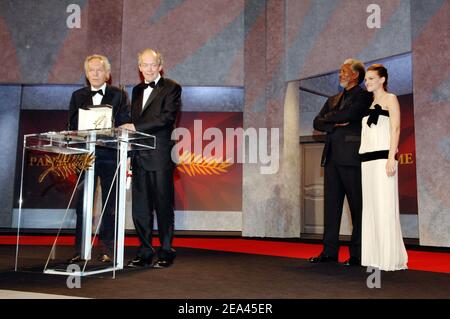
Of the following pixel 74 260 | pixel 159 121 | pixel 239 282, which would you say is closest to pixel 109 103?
pixel 159 121

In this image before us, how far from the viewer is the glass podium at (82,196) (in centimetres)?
296

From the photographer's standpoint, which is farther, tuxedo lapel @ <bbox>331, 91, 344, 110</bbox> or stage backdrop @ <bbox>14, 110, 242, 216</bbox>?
stage backdrop @ <bbox>14, 110, 242, 216</bbox>

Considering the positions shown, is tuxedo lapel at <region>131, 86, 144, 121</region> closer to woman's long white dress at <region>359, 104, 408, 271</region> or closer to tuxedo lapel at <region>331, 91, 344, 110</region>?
tuxedo lapel at <region>331, 91, 344, 110</region>

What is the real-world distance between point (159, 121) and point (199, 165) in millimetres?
4701

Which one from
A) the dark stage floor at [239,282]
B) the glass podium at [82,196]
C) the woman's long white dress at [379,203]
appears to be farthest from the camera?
the woman's long white dress at [379,203]

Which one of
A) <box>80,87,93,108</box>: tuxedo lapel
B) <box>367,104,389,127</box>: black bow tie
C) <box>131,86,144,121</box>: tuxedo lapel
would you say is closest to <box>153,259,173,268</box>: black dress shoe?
<box>131,86,144,121</box>: tuxedo lapel

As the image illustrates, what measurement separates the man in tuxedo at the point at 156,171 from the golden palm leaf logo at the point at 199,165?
4500 millimetres

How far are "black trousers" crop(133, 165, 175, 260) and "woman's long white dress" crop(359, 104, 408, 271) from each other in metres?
1.48

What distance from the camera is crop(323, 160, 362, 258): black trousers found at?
11.9 ft

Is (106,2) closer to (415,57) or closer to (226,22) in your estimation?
(226,22)

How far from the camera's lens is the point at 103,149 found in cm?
320

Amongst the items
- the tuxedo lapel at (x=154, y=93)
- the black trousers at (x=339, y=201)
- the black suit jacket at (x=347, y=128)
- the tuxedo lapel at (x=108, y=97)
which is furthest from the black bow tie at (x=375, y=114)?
the tuxedo lapel at (x=108, y=97)

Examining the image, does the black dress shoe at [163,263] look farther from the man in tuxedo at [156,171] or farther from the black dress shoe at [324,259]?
the black dress shoe at [324,259]

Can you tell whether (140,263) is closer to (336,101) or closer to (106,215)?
(106,215)
